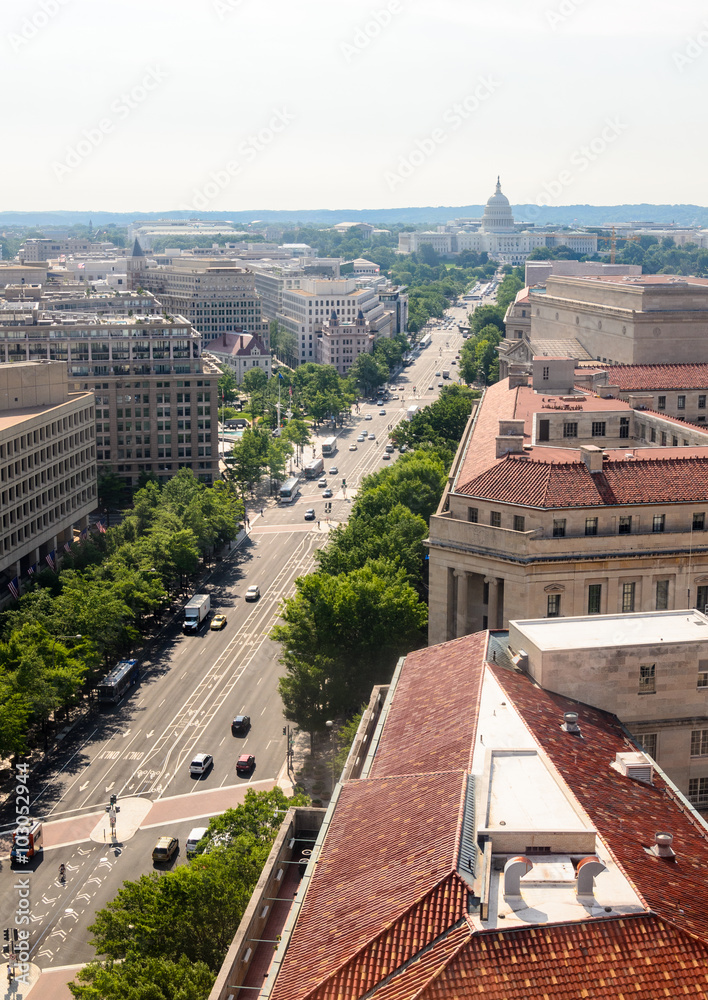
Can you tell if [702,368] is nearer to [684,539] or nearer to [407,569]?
[407,569]

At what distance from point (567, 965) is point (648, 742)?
1113 inches

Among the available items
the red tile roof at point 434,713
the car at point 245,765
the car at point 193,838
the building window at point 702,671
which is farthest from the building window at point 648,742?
the car at point 245,765

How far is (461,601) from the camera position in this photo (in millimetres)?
94062

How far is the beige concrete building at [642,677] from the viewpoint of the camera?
65.0 meters

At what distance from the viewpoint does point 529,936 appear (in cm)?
4156

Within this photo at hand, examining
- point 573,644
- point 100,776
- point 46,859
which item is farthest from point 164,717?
point 573,644

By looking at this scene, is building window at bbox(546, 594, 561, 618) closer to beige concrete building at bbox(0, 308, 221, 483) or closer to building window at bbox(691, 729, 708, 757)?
building window at bbox(691, 729, 708, 757)

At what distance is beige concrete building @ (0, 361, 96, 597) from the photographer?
138375 millimetres

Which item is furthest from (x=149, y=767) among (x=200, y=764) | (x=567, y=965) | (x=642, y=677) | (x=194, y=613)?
(x=567, y=965)

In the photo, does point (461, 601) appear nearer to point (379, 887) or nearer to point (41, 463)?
point (379, 887)

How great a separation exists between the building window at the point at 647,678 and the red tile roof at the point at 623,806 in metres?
2.57

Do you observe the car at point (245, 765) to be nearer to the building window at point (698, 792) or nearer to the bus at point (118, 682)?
the bus at point (118, 682)

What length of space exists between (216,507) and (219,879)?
101 metres

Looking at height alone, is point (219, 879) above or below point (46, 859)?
above
